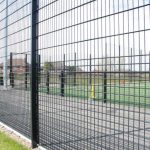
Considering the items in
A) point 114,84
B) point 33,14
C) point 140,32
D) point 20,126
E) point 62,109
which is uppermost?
point 33,14

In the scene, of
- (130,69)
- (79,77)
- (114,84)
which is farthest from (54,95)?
(130,69)

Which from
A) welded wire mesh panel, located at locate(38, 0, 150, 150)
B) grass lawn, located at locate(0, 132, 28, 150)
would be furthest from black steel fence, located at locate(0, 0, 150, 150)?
grass lawn, located at locate(0, 132, 28, 150)

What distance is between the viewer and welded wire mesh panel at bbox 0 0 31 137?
6.87m

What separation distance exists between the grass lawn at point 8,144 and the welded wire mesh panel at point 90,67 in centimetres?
48

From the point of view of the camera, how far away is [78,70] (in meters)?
5.04

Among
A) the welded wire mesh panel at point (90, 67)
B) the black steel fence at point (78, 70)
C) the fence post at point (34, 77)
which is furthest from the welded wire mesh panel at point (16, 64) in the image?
the welded wire mesh panel at point (90, 67)

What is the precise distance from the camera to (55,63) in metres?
5.55

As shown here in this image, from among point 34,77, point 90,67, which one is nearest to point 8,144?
point 34,77

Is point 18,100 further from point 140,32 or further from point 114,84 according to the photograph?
point 140,32

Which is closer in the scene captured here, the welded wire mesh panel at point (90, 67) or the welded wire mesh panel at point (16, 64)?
the welded wire mesh panel at point (90, 67)

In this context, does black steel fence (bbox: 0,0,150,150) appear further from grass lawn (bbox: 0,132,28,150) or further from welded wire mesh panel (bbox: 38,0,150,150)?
grass lawn (bbox: 0,132,28,150)

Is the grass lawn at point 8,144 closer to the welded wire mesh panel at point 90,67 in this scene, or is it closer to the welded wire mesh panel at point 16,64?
the welded wire mesh panel at point 16,64

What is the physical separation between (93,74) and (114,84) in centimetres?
30

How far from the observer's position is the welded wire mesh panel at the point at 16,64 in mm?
6871
